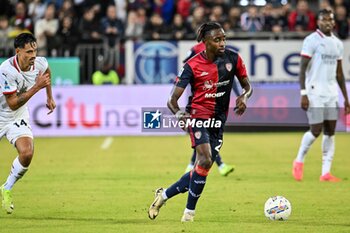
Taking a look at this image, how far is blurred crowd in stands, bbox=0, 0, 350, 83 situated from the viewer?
2419 centimetres

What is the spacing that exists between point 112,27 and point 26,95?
578 inches

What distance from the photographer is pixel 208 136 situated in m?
9.50

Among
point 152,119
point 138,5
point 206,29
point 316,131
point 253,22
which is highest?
point 206,29

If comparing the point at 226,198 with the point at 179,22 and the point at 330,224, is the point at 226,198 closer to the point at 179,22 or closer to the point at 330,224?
the point at 330,224

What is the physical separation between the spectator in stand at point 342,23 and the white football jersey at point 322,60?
11128 millimetres

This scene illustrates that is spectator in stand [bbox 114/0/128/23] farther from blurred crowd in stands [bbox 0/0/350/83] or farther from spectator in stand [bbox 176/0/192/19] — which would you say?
spectator in stand [bbox 176/0/192/19]

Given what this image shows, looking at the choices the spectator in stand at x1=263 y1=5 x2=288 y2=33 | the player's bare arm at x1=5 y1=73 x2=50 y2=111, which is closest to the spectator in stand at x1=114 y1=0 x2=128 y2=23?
the spectator in stand at x1=263 y1=5 x2=288 y2=33

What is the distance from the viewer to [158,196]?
9797 millimetres

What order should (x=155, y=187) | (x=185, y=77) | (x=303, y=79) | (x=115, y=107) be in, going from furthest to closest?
1. (x=115, y=107)
2. (x=303, y=79)
3. (x=155, y=187)
4. (x=185, y=77)

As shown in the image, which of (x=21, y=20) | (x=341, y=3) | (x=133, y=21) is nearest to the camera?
(x=21, y=20)

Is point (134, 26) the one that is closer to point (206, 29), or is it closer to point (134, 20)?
point (134, 20)

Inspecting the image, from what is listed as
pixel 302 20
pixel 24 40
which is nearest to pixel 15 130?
pixel 24 40

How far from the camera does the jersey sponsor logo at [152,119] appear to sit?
965cm

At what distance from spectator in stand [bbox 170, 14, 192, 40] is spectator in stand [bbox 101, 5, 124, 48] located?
1.53 meters
